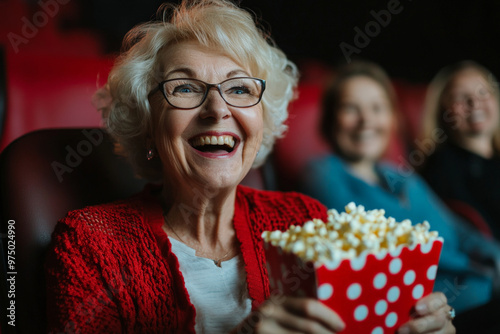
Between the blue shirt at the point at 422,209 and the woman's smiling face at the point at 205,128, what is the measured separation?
1041mm

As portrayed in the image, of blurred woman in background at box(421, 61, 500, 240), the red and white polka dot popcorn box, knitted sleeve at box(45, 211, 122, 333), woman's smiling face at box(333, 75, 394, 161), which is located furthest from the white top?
blurred woman in background at box(421, 61, 500, 240)

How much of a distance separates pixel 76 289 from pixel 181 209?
0.32 m

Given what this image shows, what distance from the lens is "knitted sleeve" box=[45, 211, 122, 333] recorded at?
35.3 inches

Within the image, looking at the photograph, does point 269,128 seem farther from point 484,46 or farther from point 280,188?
point 484,46

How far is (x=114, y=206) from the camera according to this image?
1.10 metres

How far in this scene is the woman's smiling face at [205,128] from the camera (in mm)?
1021

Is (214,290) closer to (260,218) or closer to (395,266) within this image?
(260,218)

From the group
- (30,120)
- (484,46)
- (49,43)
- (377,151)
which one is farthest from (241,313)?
(484,46)

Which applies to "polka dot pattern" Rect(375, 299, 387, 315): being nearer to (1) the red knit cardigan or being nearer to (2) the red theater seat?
(1) the red knit cardigan

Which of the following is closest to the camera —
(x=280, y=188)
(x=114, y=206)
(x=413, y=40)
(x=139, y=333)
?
(x=139, y=333)

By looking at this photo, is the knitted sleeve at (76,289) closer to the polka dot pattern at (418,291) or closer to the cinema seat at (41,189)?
the cinema seat at (41,189)

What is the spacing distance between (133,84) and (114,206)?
318 millimetres

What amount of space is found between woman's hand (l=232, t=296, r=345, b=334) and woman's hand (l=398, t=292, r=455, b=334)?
165 millimetres

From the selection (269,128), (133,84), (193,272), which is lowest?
(193,272)
